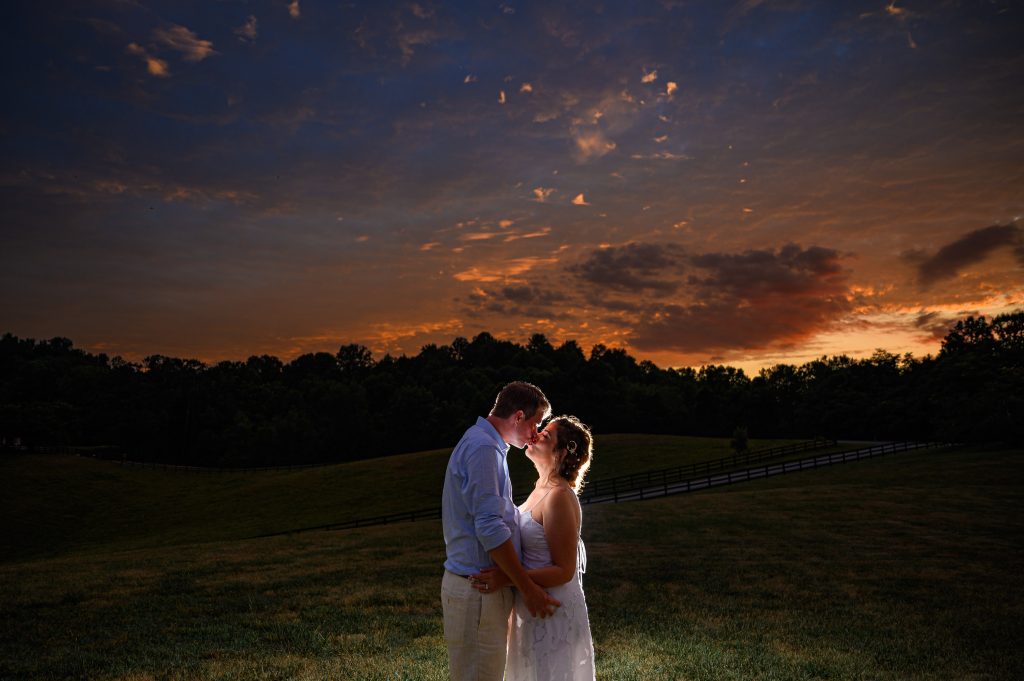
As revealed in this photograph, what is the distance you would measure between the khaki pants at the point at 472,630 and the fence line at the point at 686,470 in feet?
118

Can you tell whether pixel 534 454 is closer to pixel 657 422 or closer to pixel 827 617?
pixel 827 617

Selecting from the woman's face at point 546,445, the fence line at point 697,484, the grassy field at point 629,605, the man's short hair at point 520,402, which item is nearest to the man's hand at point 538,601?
the woman's face at point 546,445

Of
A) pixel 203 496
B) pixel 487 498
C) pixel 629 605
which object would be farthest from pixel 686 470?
pixel 487 498

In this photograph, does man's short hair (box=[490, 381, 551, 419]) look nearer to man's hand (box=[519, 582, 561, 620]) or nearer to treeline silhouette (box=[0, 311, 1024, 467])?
man's hand (box=[519, 582, 561, 620])

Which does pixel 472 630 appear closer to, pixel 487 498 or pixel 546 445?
pixel 487 498

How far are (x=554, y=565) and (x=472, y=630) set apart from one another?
2.37 ft

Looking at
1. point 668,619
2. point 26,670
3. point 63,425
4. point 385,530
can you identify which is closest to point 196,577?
point 26,670

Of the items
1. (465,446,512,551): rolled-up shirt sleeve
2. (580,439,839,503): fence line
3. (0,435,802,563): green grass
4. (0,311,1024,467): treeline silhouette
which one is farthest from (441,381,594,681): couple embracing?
(0,311,1024,467): treeline silhouette

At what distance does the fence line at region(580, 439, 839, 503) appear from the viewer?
4472cm

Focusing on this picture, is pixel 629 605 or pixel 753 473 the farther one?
A: pixel 753 473

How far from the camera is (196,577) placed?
15.4m

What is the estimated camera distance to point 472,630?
14.8 feet

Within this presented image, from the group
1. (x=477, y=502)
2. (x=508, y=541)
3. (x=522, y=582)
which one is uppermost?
(x=477, y=502)

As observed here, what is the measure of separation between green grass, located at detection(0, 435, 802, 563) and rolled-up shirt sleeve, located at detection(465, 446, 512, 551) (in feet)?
126
